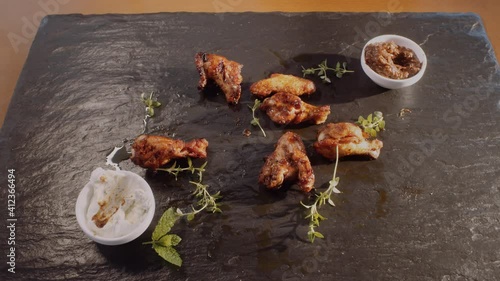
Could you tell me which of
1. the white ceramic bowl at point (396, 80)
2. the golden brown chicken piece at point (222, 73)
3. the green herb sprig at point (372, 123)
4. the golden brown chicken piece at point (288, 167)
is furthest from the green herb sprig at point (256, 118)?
the white ceramic bowl at point (396, 80)

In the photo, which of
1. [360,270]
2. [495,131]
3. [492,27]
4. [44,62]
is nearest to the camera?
[360,270]

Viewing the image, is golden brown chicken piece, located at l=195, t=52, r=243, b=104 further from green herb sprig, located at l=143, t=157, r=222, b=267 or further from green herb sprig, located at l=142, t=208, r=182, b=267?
green herb sprig, located at l=142, t=208, r=182, b=267

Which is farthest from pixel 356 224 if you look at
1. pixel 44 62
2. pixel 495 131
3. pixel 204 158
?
pixel 44 62

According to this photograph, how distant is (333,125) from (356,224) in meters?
0.80

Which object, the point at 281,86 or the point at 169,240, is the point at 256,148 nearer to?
the point at 281,86

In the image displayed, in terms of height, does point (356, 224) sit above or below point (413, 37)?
below

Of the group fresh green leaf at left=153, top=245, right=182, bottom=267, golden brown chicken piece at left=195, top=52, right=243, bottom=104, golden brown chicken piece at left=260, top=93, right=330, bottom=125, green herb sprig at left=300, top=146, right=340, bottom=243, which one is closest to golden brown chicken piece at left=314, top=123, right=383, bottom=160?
green herb sprig at left=300, top=146, right=340, bottom=243

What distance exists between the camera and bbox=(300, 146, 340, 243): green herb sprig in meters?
3.09

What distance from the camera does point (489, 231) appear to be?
3.17 meters

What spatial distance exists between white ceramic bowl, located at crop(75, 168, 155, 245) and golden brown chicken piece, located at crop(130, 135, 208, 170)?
271mm

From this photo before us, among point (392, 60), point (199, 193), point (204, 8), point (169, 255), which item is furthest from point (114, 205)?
point (204, 8)

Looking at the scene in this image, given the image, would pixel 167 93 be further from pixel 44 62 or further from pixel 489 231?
pixel 489 231

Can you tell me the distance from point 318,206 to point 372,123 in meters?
0.92

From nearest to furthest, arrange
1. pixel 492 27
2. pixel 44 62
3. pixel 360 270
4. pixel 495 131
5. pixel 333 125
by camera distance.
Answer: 1. pixel 360 270
2. pixel 333 125
3. pixel 495 131
4. pixel 44 62
5. pixel 492 27
